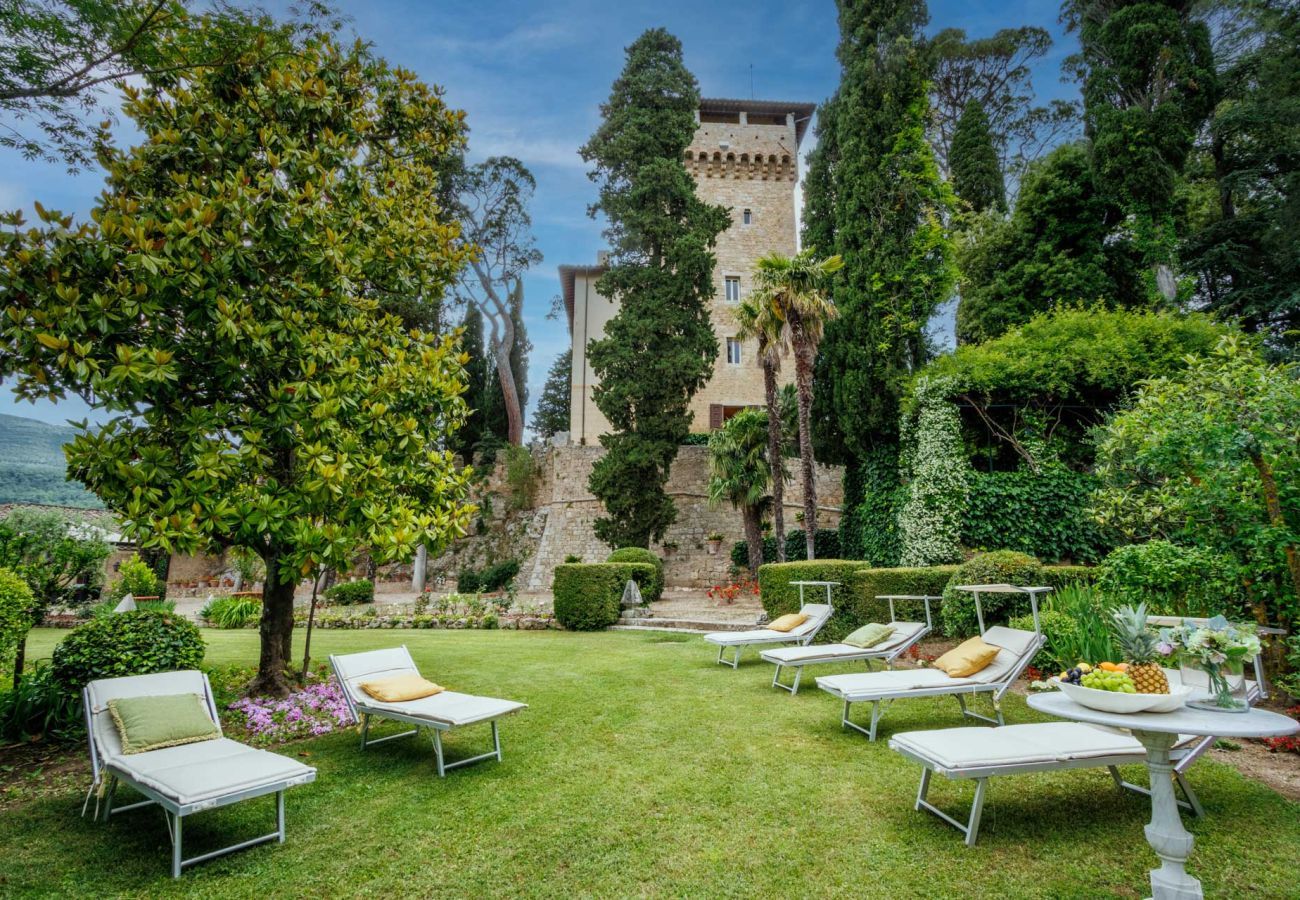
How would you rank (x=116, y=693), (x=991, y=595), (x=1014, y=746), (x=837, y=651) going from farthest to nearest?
(x=991, y=595), (x=837, y=651), (x=116, y=693), (x=1014, y=746)

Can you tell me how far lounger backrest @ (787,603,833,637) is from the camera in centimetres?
764

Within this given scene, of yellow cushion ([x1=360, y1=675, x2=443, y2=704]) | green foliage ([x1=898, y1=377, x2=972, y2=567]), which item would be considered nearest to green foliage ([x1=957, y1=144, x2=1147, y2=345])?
green foliage ([x1=898, y1=377, x2=972, y2=567])

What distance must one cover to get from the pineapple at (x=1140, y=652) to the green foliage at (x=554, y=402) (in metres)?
31.7

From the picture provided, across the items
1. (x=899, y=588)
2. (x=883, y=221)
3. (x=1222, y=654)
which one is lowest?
(x=899, y=588)

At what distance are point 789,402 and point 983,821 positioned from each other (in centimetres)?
1608

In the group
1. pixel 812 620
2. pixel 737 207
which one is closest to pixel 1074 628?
pixel 812 620

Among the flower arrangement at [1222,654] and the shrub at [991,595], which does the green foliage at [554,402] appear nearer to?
the shrub at [991,595]

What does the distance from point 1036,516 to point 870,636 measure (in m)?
7.16

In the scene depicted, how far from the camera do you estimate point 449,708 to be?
428 cm

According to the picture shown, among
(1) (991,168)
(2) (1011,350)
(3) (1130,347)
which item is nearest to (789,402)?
(2) (1011,350)

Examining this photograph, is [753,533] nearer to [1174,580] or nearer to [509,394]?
[509,394]

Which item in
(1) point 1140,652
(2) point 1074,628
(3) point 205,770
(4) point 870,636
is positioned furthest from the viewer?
(4) point 870,636

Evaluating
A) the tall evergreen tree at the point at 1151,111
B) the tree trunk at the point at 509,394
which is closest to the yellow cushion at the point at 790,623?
the tall evergreen tree at the point at 1151,111

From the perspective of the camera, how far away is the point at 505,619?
13.1 metres
